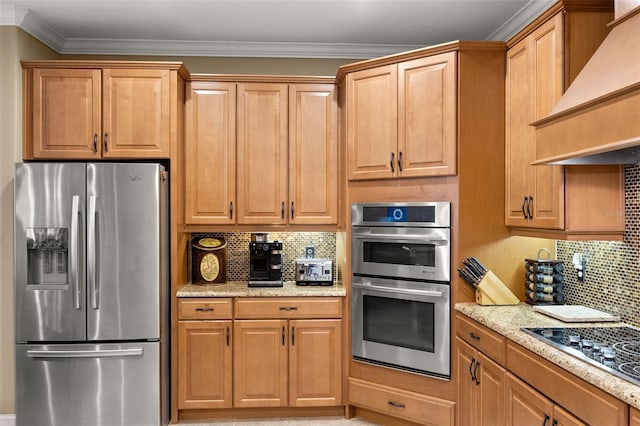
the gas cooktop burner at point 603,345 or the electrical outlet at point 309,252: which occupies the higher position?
the electrical outlet at point 309,252

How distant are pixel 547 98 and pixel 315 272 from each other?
1994 mm

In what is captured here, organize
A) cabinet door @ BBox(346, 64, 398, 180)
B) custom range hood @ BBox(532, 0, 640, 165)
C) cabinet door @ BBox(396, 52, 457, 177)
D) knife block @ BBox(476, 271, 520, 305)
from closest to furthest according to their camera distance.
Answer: custom range hood @ BBox(532, 0, 640, 165)
knife block @ BBox(476, 271, 520, 305)
cabinet door @ BBox(396, 52, 457, 177)
cabinet door @ BBox(346, 64, 398, 180)

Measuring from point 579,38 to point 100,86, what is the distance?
9.84ft

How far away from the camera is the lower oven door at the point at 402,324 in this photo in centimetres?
293

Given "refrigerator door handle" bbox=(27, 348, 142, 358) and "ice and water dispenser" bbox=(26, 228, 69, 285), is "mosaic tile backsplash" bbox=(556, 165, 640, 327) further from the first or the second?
"ice and water dispenser" bbox=(26, 228, 69, 285)

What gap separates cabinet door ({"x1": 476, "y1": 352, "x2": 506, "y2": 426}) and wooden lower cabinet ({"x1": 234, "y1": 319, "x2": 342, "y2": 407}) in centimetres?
113

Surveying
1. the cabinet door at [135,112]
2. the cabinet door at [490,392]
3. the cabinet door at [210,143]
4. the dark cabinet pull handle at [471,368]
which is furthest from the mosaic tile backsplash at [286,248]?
the cabinet door at [490,392]

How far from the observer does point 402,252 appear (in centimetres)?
309

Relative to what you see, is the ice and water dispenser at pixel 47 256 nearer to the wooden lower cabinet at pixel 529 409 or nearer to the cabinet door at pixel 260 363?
the cabinet door at pixel 260 363

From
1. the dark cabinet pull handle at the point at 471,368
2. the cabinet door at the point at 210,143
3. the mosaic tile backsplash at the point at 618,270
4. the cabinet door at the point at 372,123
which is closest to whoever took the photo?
the mosaic tile backsplash at the point at 618,270

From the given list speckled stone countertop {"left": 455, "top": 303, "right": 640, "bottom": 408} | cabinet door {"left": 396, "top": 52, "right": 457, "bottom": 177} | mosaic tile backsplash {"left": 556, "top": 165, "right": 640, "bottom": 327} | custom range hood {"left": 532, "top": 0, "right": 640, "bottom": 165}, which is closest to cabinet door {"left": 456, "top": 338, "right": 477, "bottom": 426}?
speckled stone countertop {"left": 455, "top": 303, "right": 640, "bottom": 408}

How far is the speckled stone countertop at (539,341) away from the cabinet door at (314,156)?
133 cm

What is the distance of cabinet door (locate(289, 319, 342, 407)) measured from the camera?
11.1 ft

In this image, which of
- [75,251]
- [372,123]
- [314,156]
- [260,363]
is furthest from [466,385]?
[75,251]
